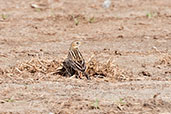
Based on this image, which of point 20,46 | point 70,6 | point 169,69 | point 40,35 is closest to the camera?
point 169,69

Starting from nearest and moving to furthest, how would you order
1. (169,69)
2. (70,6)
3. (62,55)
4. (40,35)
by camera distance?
1. (169,69)
2. (62,55)
3. (40,35)
4. (70,6)

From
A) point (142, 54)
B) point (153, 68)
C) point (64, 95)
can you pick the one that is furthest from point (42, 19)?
point (64, 95)

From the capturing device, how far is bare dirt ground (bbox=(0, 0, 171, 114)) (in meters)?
8.27

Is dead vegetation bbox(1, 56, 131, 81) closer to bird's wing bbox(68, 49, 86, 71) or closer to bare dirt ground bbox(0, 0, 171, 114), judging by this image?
bare dirt ground bbox(0, 0, 171, 114)

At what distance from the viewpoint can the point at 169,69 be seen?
10.4 m

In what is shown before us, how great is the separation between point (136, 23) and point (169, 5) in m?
1.96

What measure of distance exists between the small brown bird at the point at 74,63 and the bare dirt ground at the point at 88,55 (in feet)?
0.67

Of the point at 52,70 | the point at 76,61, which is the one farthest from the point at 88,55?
the point at 76,61

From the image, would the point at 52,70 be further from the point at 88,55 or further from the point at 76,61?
the point at 88,55

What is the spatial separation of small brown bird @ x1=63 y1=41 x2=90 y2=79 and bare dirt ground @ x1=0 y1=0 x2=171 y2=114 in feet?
0.67

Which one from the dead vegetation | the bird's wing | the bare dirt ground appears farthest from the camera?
the dead vegetation

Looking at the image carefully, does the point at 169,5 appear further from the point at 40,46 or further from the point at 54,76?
the point at 54,76

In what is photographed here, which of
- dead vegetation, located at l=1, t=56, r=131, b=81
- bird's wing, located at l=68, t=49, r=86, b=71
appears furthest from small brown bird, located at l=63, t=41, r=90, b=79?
dead vegetation, located at l=1, t=56, r=131, b=81

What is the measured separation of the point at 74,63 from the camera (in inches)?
373
